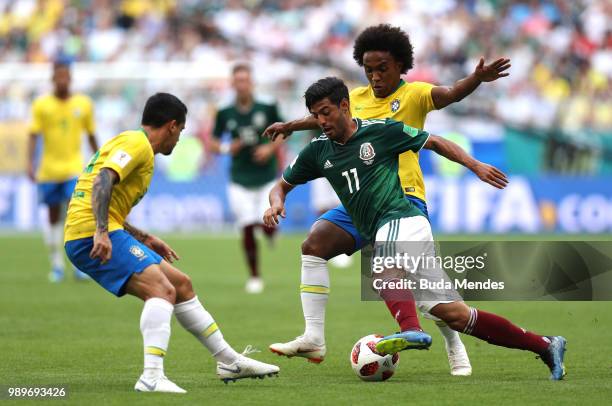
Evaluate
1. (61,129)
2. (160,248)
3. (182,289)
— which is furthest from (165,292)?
(61,129)

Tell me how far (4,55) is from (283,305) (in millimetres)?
20605

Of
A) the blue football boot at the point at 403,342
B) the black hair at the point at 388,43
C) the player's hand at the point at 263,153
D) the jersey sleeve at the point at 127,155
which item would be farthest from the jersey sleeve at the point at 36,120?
the blue football boot at the point at 403,342

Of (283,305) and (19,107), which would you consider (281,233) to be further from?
(283,305)

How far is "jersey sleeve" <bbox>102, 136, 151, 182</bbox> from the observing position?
23.2 ft

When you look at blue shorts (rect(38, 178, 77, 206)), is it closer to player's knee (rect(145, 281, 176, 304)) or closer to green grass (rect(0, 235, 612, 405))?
green grass (rect(0, 235, 612, 405))

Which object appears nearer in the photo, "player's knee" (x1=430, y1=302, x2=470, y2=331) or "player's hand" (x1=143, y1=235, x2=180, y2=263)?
"player's knee" (x1=430, y1=302, x2=470, y2=331)

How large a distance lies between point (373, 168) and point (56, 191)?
8680 millimetres

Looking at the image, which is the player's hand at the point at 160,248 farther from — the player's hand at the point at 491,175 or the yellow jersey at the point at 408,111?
the player's hand at the point at 491,175

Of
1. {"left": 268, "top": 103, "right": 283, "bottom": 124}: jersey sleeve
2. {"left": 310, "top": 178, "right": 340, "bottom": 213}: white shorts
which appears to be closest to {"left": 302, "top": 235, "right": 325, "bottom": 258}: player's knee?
{"left": 268, "top": 103, "right": 283, "bottom": 124}: jersey sleeve

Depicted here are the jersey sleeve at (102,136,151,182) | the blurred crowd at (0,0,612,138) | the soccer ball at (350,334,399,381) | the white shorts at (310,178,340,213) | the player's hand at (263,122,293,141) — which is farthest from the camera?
the blurred crowd at (0,0,612,138)

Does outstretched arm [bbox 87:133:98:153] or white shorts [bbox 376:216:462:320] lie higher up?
outstretched arm [bbox 87:133:98:153]

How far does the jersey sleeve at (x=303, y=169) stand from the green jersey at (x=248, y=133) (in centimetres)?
703

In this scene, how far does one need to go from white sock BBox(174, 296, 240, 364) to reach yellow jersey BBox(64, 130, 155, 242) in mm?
662

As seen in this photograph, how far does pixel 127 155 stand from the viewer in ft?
23.4
